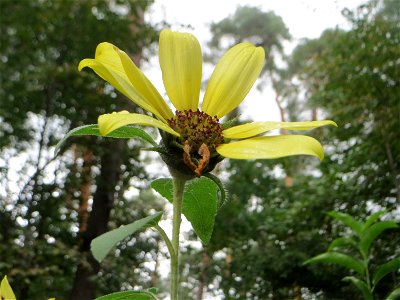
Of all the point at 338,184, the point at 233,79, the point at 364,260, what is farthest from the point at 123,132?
the point at 338,184

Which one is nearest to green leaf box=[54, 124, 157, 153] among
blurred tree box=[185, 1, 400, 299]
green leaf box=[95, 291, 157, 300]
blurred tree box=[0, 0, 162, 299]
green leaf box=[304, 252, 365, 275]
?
green leaf box=[95, 291, 157, 300]

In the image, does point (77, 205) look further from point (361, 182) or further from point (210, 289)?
point (361, 182)

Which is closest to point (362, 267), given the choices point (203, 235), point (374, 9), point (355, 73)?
point (203, 235)

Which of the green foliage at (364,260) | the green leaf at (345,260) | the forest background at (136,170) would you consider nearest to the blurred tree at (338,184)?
the forest background at (136,170)

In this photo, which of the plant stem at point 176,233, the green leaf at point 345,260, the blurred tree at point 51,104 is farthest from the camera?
the blurred tree at point 51,104

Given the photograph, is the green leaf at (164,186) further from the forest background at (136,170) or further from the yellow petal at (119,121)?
the forest background at (136,170)

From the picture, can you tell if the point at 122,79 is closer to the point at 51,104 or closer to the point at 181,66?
the point at 181,66

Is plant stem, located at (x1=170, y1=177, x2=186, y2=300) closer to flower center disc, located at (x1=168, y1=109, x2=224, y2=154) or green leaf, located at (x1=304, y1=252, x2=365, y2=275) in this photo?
flower center disc, located at (x1=168, y1=109, x2=224, y2=154)
